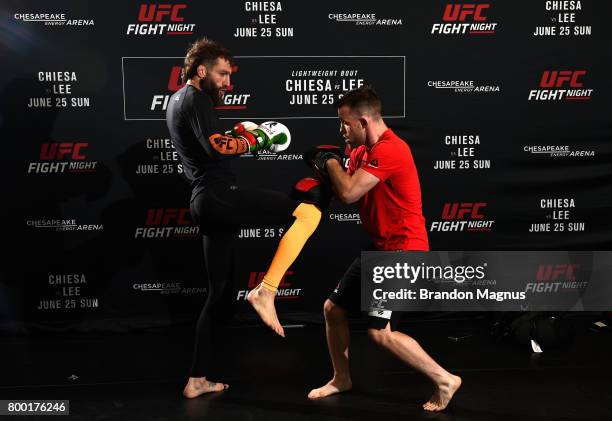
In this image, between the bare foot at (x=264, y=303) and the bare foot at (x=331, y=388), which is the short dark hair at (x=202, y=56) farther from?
the bare foot at (x=331, y=388)

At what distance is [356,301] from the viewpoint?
294cm

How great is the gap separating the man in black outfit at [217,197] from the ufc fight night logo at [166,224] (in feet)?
4.16

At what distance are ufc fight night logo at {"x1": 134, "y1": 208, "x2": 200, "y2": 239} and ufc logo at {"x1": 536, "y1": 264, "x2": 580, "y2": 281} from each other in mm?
2386

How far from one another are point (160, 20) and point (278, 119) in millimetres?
948

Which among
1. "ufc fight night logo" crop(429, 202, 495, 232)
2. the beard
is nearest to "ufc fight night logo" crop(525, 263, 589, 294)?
"ufc fight night logo" crop(429, 202, 495, 232)

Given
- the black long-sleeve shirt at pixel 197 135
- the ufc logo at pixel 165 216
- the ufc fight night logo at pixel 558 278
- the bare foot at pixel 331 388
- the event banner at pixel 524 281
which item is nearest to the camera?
the black long-sleeve shirt at pixel 197 135

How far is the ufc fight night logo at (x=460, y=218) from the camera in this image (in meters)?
4.52

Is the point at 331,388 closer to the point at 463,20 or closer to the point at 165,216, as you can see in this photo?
the point at 165,216

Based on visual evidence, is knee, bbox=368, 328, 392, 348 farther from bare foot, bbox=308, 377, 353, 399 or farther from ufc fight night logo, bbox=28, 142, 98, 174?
ufc fight night logo, bbox=28, 142, 98, 174

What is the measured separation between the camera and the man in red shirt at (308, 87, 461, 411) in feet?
9.21

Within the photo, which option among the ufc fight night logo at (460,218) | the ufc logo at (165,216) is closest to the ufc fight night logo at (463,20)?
the ufc fight night logo at (460,218)

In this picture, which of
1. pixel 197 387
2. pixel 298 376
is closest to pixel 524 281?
pixel 298 376

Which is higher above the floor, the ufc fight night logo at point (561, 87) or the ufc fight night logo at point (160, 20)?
the ufc fight night logo at point (160, 20)

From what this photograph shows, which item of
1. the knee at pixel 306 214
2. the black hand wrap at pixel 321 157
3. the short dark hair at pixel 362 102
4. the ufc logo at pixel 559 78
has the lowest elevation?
the knee at pixel 306 214
